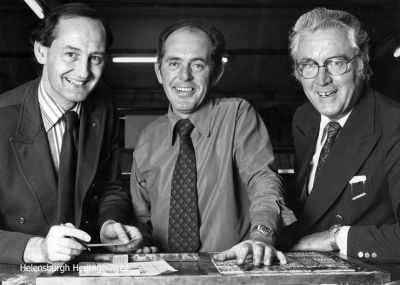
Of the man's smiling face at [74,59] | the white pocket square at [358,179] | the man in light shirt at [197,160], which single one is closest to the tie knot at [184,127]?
the man in light shirt at [197,160]

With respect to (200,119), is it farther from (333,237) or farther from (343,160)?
(333,237)

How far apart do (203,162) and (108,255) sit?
2.36 ft

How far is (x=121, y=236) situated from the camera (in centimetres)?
204

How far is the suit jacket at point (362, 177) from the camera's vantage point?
216 cm

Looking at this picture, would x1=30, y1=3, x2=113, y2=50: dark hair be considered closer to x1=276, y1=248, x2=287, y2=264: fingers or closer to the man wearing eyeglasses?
the man wearing eyeglasses

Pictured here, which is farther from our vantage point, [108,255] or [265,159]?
[265,159]

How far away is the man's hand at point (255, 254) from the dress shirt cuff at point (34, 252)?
0.66 m

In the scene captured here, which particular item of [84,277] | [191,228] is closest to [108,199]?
[191,228]

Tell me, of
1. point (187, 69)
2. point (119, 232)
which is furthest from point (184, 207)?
point (187, 69)

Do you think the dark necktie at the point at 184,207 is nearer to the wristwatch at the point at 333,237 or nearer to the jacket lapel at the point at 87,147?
the jacket lapel at the point at 87,147

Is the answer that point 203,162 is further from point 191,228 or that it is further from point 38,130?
point 38,130

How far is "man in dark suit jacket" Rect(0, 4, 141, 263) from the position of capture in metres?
2.18

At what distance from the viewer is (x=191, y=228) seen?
2.28m

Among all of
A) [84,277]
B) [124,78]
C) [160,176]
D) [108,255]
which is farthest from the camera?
[124,78]
